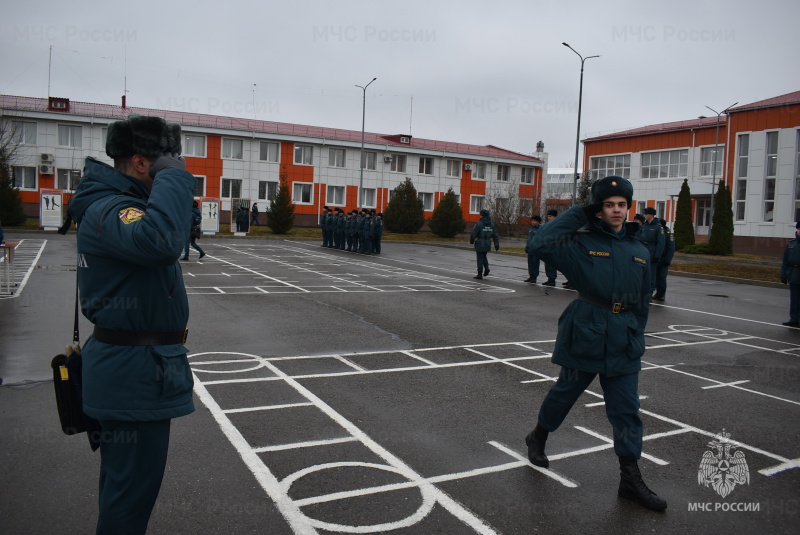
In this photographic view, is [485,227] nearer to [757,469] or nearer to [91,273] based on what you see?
[757,469]

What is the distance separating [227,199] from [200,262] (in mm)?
29132

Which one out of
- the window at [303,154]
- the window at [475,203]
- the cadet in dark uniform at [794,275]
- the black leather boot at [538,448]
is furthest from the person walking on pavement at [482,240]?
the window at [475,203]

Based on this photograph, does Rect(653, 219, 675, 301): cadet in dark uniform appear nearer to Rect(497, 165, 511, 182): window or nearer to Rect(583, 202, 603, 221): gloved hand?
Rect(583, 202, 603, 221): gloved hand

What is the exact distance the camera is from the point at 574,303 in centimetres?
460

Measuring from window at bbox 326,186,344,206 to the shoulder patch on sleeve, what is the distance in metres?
50.4

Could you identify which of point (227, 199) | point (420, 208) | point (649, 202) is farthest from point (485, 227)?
Result: point (649, 202)

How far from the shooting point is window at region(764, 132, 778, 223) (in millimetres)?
37219

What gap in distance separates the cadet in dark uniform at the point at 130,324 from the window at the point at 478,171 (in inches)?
2265

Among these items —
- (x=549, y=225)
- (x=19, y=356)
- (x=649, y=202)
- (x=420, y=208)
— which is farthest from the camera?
(x=649, y=202)

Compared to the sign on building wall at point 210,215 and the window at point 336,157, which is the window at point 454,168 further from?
the sign on building wall at point 210,215

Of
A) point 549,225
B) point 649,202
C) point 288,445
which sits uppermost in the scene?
point 649,202

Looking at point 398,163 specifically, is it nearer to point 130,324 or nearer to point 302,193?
point 302,193

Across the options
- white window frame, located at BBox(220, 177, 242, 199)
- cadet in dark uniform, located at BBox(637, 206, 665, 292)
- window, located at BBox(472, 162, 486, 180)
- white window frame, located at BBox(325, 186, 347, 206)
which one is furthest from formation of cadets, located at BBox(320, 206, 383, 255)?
window, located at BBox(472, 162, 486, 180)

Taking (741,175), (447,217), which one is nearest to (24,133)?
(447,217)
